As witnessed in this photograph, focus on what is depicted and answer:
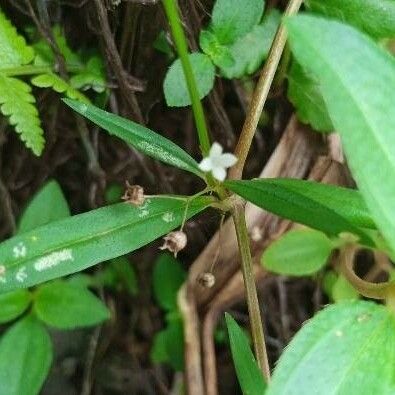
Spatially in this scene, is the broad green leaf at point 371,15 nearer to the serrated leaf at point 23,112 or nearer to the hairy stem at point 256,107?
the hairy stem at point 256,107

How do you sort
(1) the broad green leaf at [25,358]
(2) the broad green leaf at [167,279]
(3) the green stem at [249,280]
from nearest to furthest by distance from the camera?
(3) the green stem at [249,280], (1) the broad green leaf at [25,358], (2) the broad green leaf at [167,279]

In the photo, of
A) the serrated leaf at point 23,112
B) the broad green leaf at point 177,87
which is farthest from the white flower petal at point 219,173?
the serrated leaf at point 23,112

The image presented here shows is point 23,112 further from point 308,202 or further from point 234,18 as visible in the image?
point 308,202

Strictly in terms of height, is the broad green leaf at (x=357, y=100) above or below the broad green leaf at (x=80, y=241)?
above

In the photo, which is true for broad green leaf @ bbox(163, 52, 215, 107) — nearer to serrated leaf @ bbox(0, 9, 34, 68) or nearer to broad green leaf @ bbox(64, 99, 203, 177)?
broad green leaf @ bbox(64, 99, 203, 177)

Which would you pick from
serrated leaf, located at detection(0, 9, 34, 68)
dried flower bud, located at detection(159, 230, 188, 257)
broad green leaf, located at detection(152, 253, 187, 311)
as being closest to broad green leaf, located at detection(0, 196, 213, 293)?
dried flower bud, located at detection(159, 230, 188, 257)
